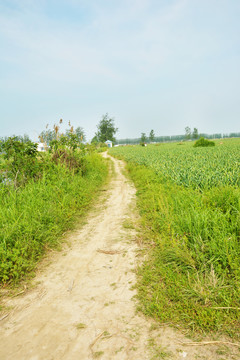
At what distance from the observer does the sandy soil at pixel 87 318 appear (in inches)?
75.2

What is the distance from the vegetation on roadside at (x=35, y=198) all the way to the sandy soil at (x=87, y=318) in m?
0.42

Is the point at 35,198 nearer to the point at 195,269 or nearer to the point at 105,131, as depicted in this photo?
the point at 195,269

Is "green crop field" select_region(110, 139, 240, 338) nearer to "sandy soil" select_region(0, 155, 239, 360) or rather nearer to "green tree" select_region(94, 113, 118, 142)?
"sandy soil" select_region(0, 155, 239, 360)

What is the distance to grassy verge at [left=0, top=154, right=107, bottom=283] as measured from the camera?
316 cm

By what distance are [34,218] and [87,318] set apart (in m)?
2.44

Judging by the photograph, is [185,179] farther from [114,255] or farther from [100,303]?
[100,303]

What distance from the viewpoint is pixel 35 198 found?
5176 mm

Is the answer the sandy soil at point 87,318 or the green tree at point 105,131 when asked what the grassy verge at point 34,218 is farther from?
the green tree at point 105,131

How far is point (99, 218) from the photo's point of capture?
17.3 feet

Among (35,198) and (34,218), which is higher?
(35,198)

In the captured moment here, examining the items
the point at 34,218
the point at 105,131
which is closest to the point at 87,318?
the point at 34,218

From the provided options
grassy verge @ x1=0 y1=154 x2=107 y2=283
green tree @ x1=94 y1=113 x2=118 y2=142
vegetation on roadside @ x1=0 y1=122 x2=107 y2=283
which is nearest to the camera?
grassy verge @ x1=0 y1=154 x2=107 y2=283

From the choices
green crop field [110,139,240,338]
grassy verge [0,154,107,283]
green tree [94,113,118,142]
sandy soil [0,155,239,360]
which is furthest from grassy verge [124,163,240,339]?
green tree [94,113,118,142]

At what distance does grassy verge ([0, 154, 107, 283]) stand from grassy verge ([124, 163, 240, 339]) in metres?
1.73
